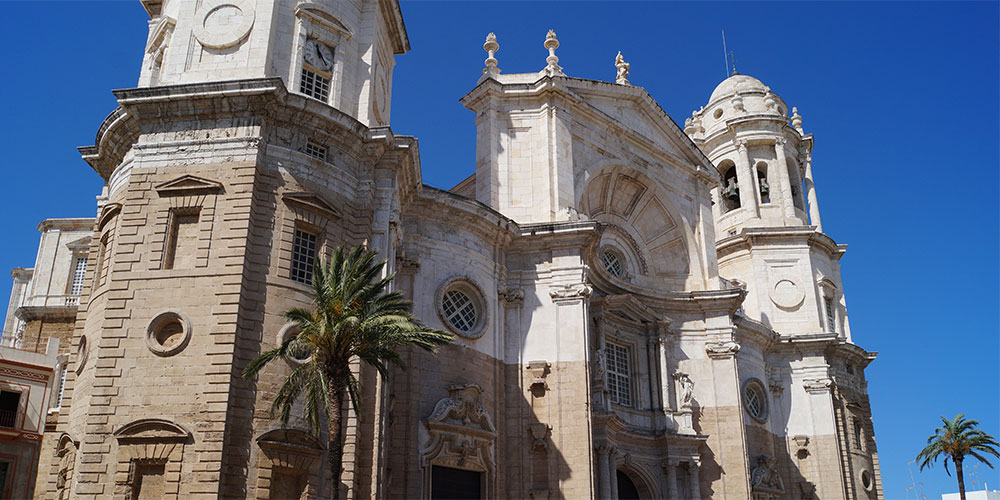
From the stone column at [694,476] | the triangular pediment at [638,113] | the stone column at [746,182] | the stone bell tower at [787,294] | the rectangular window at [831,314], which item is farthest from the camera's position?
the stone column at [746,182]

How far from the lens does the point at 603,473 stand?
2825 centimetres

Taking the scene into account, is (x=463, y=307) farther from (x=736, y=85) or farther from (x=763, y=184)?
(x=736, y=85)

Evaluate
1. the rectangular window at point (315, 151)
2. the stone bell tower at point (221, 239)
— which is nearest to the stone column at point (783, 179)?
the stone bell tower at point (221, 239)

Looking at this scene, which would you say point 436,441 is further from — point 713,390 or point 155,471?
point 713,390

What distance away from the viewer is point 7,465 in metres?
31.2

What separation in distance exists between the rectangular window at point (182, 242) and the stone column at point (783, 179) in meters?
32.8

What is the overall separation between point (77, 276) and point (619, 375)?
24.7 metres

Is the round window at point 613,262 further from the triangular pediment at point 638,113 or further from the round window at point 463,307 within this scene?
the round window at point 463,307

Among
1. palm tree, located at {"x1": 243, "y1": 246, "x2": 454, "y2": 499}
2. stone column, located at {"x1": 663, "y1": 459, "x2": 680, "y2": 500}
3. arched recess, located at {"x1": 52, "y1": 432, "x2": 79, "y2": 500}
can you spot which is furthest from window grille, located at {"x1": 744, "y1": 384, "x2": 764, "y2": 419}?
arched recess, located at {"x1": 52, "y1": 432, "x2": 79, "y2": 500}

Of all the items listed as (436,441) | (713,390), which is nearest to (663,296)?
(713,390)

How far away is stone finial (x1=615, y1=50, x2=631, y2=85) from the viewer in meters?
35.8

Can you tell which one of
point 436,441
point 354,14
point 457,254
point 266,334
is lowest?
point 436,441

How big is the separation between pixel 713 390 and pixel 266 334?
1969 centimetres

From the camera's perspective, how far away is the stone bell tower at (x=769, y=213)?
4288 cm
